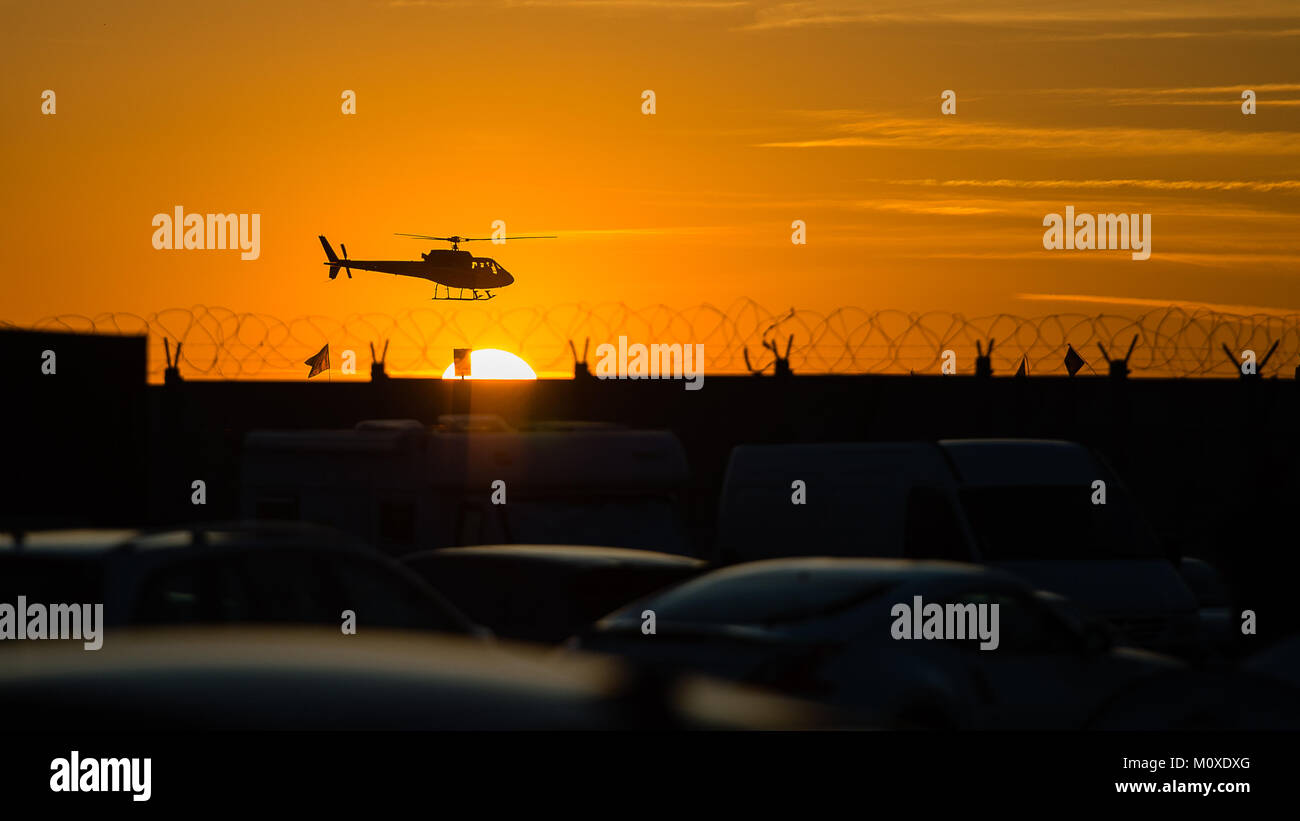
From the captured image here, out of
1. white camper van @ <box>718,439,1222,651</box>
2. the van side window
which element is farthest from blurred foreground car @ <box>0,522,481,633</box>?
the van side window

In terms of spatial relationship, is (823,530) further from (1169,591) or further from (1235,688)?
(1235,688)

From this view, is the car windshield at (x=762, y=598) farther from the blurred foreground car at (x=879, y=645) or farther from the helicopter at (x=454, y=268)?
the helicopter at (x=454, y=268)

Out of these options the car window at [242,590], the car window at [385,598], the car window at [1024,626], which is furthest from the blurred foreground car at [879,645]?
the car window at [242,590]

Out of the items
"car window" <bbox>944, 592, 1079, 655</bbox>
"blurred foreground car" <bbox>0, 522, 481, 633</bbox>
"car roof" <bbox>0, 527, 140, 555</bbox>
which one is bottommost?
"car window" <bbox>944, 592, 1079, 655</bbox>

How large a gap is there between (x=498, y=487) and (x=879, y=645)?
8642 millimetres

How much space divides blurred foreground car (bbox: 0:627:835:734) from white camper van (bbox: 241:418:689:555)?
1285 cm

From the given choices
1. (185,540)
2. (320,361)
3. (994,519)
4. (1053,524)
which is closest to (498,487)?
(994,519)

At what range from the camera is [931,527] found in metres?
15.8

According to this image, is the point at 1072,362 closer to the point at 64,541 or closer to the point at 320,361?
the point at 320,361

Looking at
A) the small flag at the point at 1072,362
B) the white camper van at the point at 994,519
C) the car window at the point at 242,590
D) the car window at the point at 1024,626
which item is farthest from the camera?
the small flag at the point at 1072,362

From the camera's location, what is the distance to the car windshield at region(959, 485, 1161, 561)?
15.4 m

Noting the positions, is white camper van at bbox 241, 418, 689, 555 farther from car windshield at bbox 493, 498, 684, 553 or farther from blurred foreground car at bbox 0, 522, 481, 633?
blurred foreground car at bbox 0, 522, 481, 633

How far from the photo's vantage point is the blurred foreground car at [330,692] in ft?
11.4

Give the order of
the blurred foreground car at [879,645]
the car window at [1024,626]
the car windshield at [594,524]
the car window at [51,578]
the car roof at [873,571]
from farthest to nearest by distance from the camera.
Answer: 1. the car windshield at [594,524]
2. the car roof at [873,571]
3. the car window at [1024,626]
4. the blurred foreground car at [879,645]
5. the car window at [51,578]
